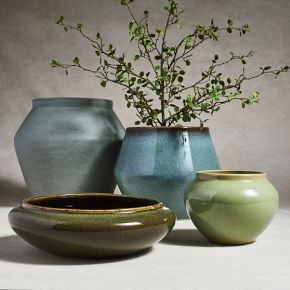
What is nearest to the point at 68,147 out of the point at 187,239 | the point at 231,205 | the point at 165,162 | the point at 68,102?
the point at 68,102

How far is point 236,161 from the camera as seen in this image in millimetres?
2191

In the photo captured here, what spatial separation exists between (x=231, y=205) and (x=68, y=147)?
0.62 metres

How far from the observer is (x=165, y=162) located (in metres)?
1.46

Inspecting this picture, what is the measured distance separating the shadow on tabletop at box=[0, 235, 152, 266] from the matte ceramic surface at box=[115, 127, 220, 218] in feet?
1.16

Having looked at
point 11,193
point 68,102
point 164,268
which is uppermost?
point 68,102

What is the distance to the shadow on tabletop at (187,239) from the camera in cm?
118

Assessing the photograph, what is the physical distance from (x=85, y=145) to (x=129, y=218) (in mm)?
637

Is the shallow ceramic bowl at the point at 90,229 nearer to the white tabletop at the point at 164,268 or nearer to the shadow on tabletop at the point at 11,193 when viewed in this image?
the white tabletop at the point at 164,268

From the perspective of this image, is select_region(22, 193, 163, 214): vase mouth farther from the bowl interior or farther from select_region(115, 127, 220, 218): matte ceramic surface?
select_region(115, 127, 220, 218): matte ceramic surface

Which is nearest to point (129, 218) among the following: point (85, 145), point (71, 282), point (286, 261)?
point (71, 282)

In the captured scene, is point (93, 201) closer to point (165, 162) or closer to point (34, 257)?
point (34, 257)

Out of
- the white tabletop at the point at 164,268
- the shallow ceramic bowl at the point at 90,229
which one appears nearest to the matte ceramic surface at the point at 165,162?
the white tabletop at the point at 164,268

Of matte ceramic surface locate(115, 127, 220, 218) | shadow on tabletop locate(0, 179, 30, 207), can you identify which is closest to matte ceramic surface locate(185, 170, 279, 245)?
matte ceramic surface locate(115, 127, 220, 218)

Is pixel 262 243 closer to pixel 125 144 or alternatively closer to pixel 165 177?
pixel 165 177
